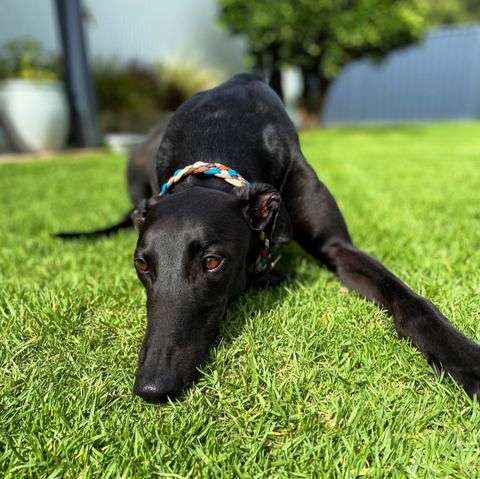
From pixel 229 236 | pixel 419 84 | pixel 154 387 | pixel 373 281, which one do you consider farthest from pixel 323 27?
pixel 154 387

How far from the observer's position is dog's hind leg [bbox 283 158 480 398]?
157 cm

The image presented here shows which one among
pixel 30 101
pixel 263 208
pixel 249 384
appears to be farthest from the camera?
pixel 30 101

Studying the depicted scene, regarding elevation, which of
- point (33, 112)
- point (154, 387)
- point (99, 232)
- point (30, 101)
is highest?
point (154, 387)

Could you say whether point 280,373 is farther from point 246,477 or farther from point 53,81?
point 53,81

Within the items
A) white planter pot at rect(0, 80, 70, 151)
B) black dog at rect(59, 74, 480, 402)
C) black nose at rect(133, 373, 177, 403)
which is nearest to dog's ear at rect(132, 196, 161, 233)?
black dog at rect(59, 74, 480, 402)

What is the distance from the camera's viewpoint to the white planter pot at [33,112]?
8.44 meters

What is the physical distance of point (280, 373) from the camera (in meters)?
1.62

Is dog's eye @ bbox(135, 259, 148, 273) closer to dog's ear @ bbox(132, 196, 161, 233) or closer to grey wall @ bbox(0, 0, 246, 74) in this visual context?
dog's ear @ bbox(132, 196, 161, 233)

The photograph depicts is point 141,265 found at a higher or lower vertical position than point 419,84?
higher

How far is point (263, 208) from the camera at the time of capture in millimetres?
1901

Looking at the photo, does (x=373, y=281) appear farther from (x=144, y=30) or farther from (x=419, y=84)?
(x=419, y=84)

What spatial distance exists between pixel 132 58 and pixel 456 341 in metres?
12.5

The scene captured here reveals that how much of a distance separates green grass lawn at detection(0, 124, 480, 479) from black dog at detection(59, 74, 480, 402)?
0.10m

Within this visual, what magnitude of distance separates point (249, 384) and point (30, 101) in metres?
8.41
